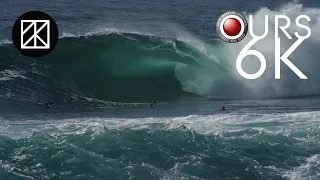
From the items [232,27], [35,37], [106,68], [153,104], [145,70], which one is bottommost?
[153,104]

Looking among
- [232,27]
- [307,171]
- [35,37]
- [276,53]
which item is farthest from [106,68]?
[307,171]

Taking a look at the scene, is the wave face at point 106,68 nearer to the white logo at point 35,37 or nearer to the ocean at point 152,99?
the ocean at point 152,99

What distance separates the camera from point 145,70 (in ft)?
153

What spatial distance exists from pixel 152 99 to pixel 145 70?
4.82 meters

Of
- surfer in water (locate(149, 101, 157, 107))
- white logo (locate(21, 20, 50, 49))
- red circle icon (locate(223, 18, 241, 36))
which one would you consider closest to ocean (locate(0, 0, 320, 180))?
surfer in water (locate(149, 101, 157, 107))

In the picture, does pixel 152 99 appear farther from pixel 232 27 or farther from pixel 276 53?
pixel 276 53

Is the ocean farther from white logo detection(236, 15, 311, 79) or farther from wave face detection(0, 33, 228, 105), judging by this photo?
white logo detection(236, 15, 311, 79)

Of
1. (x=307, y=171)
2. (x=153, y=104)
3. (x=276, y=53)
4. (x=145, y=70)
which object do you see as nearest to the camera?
(x=307, y=171)

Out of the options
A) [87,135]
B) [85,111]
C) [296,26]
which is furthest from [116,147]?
[296,26]

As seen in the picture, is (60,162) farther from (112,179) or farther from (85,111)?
(85,111)

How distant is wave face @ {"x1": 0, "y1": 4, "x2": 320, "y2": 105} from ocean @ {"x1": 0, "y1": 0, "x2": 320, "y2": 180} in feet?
0.27

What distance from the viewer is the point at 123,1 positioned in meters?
68.9

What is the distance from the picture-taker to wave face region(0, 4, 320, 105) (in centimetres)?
4238

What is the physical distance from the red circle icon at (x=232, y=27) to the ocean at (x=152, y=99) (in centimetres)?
321
